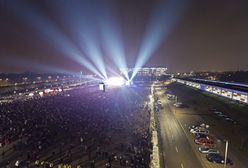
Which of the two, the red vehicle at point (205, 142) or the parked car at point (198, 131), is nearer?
the red vehicle at point (205, 142)

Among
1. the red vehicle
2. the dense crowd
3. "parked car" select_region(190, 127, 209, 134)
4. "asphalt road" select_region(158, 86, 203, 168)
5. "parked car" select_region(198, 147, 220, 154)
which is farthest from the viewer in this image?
"parked car" select_region(190, 127, 209, 134)

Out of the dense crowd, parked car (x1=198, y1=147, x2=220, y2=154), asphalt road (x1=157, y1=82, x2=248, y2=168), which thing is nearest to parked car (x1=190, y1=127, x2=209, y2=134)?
asphalt road (x1=157, y1=82, x2=248, y2=168)

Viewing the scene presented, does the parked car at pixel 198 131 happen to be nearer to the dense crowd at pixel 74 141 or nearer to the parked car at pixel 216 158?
the dense crowd at pixel 74 141

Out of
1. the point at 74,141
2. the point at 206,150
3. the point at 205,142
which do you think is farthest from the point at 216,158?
the point at 74,141

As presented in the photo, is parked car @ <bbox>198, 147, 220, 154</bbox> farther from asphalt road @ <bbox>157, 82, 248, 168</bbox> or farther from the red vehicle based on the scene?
the red vehicle

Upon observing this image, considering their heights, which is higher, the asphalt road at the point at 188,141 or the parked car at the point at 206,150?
the parked car at the point at 206,150

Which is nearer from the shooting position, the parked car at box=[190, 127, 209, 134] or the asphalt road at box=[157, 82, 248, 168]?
the asphalt road at box=[157, 82, 248, 168]

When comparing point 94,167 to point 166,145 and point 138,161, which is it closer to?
point 138,161

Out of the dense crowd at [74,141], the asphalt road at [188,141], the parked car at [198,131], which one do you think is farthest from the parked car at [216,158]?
the parked car at [198,131]

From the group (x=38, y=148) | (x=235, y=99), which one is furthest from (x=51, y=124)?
(x=235, y=99)
